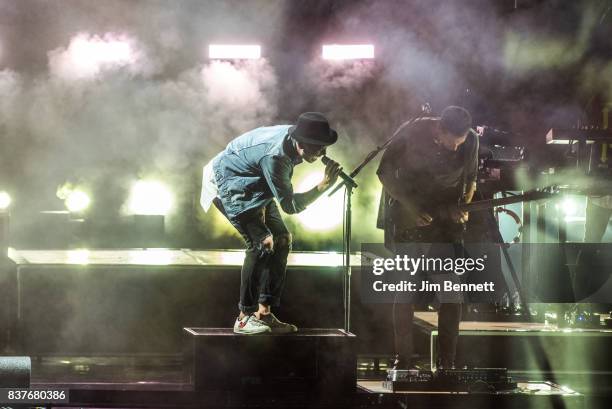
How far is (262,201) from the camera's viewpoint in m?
4.42

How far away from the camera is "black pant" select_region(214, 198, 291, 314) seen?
438cm

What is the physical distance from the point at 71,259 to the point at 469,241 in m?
2.55

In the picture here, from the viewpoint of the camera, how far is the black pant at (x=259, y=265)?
4.38 metres

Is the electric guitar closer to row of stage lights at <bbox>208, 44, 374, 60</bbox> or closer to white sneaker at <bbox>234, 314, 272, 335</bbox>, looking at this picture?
white sneaker at <bbox>234, 314, 272, 335</bbox>

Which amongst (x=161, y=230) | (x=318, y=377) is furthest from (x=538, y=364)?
(x=161, y=230)

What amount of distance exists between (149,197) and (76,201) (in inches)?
29.8

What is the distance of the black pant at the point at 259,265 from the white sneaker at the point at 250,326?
4cm

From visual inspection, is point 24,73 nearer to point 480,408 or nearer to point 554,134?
point 554,134

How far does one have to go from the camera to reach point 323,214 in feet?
30.5

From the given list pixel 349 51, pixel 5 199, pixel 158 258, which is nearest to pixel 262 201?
pixel 158 258

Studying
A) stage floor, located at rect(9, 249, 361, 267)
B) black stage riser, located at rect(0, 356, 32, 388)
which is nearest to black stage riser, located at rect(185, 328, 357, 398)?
black stage riser, located at rect(0, 356, 32, 388)

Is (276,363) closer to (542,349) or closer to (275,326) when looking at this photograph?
(275,326)

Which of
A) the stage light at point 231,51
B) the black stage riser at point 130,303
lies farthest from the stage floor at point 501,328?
the stage light at point 231,51

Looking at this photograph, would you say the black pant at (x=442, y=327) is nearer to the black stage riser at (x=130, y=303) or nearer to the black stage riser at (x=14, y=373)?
the black stage riser at (x=130, y=303)
